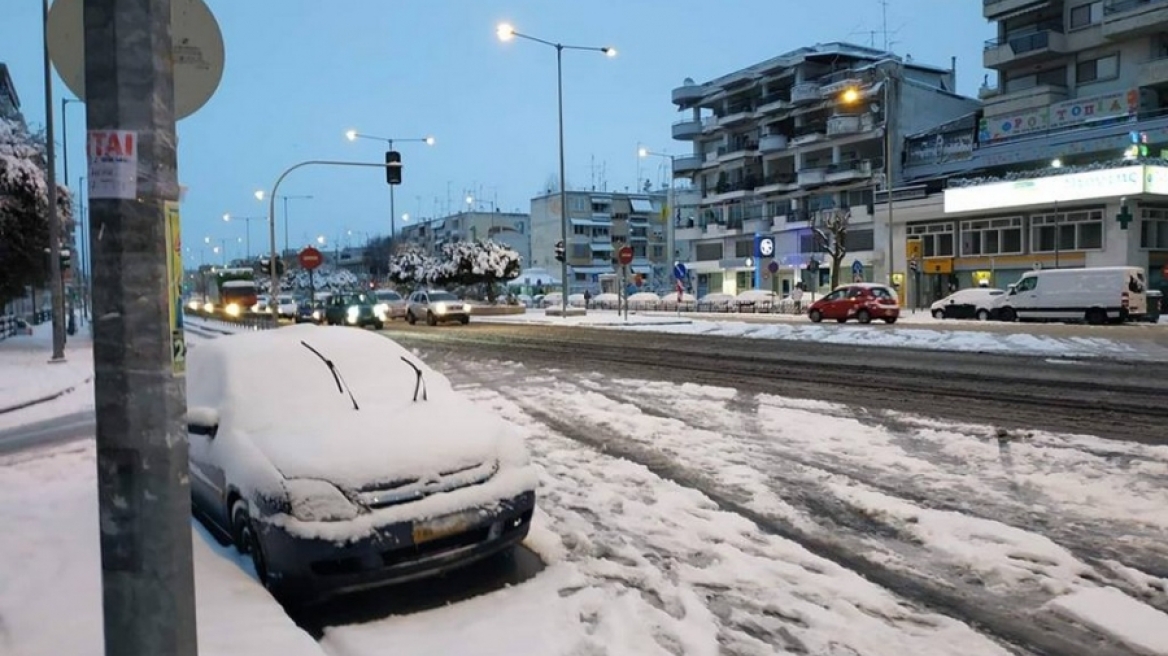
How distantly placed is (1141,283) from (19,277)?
3890cm

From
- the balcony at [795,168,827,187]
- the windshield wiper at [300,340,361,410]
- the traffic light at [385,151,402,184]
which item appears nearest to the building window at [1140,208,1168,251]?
the balcony at [795,168,827,187]

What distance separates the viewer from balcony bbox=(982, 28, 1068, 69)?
49031mm

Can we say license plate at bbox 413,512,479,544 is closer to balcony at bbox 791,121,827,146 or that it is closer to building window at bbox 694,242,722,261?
balcony at bbox 791,121,827,146

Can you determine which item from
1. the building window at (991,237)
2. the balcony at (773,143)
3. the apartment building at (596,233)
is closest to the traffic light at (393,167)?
the building window at (991,237)

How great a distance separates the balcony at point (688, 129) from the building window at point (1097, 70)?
3352 cm

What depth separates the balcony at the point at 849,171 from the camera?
195 feet

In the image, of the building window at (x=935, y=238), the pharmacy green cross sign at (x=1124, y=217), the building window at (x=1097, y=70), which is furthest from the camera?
the building window at (x=935, y=238)

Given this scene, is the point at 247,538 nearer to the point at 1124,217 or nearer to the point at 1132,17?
the point at 1124,217

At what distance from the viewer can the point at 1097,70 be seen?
48.3m

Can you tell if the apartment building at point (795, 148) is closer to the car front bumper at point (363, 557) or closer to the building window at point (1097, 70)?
the building window at point (1097, 70)

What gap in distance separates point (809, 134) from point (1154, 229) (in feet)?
84.4

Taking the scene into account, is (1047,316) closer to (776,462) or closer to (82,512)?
(776,462)

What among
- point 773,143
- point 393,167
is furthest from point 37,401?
point 773,143

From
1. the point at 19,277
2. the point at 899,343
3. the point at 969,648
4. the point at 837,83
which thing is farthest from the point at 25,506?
the point at 837,83
